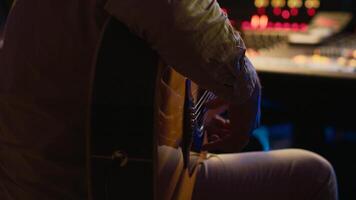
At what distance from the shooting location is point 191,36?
0.74m

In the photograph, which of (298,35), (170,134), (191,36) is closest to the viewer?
(191,36)

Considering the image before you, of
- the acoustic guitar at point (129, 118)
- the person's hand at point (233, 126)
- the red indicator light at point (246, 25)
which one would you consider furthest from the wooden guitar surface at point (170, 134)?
the red indicator light at point (246, 25)

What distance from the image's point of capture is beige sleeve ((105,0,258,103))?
71 centimetres

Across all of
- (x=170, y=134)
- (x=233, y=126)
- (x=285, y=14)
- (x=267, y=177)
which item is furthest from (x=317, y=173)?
(x=285, y=14)

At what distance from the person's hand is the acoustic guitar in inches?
8.2

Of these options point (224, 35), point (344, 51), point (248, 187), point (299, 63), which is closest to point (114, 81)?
point (224, 35)

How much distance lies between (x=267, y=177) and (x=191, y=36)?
48 cm

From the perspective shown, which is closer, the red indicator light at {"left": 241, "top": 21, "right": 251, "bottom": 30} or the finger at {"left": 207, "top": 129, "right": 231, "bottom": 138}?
the finger at {"left": 207, "top": 129, "right": 231, "bottom": 138}

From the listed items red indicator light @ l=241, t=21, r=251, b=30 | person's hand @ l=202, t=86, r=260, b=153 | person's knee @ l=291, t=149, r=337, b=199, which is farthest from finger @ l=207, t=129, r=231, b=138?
red indicator light @ l=241, t=21, r=251, b=30

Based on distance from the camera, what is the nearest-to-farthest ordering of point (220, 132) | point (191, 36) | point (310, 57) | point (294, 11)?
1. point (191, 36)
2. point (220, 132)
3. point (310, 57)
4. point (294, 11)

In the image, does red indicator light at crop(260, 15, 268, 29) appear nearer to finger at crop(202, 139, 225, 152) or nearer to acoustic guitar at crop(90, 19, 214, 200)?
finger at crop(202, 139, 225, 152)

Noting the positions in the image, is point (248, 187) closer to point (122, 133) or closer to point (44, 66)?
point (122, 133)

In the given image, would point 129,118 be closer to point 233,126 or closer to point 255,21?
point 233,126

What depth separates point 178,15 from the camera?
2.35 feet
